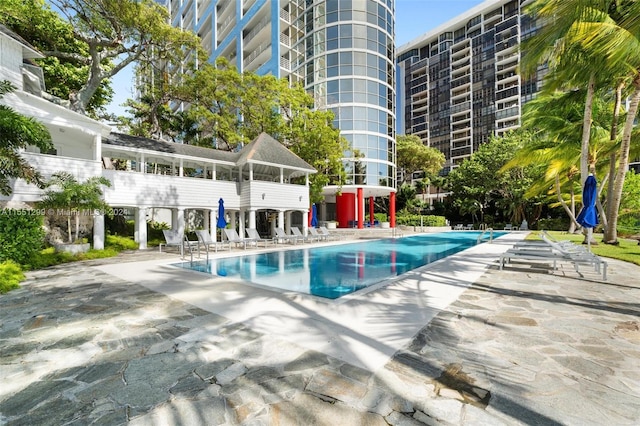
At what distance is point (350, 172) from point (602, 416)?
2952cm

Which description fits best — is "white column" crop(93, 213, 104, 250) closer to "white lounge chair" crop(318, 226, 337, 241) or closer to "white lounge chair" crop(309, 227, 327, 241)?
"white lounge chair" crop(309, 227, 327, 241)

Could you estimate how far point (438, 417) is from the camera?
7.79 feet

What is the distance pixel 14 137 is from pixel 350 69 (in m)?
29.5

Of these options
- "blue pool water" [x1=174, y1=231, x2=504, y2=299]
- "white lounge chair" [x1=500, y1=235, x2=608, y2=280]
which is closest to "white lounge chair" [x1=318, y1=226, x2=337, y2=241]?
"blue pool water" [x1=174, y1=231, x2=504, y2=299]

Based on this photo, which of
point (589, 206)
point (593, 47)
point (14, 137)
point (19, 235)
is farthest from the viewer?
point (593, 47)

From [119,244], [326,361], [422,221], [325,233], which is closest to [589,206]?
[326,361]

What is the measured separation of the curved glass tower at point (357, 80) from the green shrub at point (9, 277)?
25.3m

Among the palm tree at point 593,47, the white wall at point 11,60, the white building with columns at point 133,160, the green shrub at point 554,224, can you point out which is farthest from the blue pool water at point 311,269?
the green shrub at point 554,224

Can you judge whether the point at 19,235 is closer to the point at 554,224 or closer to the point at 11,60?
the point at 11,60

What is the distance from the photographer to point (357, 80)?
31062 mm

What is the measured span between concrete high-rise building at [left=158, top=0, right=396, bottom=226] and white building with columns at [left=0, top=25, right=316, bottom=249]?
11.1m

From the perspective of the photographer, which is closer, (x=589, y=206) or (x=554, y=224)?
(x=589, y=206)

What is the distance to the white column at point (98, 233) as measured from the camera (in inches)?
564

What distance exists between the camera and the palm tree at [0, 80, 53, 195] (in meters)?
6.70
